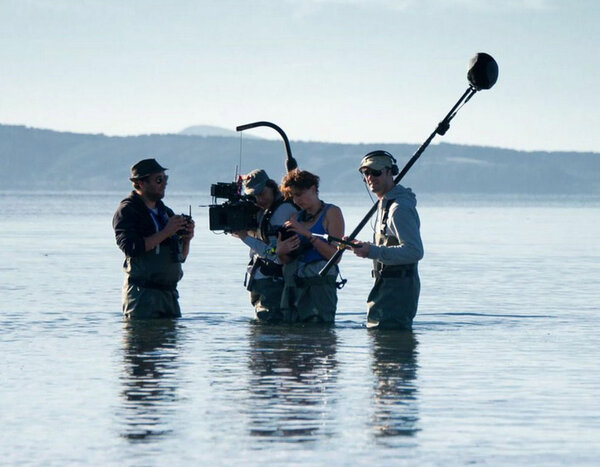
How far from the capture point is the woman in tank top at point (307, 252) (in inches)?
452

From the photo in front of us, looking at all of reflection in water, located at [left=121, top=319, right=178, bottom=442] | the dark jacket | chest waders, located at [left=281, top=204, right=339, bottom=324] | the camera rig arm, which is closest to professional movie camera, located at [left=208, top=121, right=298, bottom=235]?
chest waders, located at [left=281, top=204, right=339, bottom=324]

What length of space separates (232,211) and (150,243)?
76cm

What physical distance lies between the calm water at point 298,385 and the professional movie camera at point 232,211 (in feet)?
3.34

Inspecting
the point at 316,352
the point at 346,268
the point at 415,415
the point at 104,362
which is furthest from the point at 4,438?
the point at 346,268

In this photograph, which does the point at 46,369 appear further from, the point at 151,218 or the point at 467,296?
the point at 467,296

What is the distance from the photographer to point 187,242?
12336 mm

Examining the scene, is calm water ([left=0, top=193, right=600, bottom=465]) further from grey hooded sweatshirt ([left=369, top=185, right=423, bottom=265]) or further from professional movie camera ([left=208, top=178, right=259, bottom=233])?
professional movie camera ([left=208, top=178, right=259, bottom=233])

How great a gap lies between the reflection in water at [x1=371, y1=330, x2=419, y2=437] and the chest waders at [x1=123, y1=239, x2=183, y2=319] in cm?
179

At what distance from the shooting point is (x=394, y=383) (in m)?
9.98

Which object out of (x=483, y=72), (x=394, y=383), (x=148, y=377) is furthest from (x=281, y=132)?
(x=394, y=383)

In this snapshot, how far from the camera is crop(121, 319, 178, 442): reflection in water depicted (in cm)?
827

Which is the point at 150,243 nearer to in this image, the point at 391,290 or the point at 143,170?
the point at 143,170

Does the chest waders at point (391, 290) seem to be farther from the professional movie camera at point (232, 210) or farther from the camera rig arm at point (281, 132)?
the camera rig arm at point (281, 132)

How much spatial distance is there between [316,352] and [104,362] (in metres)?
1.68
